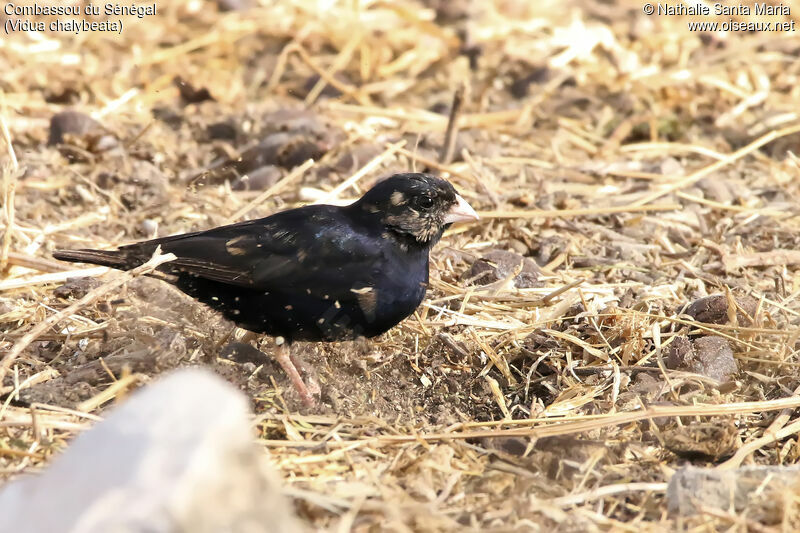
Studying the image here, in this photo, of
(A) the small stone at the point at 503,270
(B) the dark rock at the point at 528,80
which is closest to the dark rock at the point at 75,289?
(A) the small stone at the point at 503,270

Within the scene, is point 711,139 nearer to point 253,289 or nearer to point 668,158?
point 668,158

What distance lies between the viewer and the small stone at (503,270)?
489 cm

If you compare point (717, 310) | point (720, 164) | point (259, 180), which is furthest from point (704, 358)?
point (259, 180)

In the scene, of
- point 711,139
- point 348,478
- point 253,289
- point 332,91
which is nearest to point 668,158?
point 711,139

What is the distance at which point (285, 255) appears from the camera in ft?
13.5

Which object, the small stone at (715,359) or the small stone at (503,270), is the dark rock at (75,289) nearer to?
the small stone at (503,270)

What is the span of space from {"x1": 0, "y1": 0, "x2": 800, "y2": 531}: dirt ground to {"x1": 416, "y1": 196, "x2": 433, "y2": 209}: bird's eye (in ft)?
1.65

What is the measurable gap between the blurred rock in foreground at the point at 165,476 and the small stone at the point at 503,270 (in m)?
2.71

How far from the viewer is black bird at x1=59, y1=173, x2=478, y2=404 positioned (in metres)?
4.07

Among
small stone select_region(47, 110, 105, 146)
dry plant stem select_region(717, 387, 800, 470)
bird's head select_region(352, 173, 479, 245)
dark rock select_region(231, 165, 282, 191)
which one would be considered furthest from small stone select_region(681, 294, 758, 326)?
small stone select_region(47, 110, 105, 146)

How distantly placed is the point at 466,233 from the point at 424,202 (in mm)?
1213

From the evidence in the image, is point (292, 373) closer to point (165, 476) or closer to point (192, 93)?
point (165, 476)

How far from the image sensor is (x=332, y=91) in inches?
290

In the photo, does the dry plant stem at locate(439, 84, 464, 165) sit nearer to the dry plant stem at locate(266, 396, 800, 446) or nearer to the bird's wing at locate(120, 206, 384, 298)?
the bird's wing at locate(120, 206, 384, 298)
